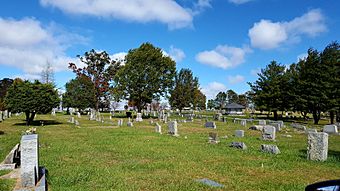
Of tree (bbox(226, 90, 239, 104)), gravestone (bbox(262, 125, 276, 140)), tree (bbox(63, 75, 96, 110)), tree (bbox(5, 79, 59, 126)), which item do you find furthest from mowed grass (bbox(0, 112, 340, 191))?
tree (bbox(226, 90, 239, 104))

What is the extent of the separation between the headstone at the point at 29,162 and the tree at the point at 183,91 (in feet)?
230

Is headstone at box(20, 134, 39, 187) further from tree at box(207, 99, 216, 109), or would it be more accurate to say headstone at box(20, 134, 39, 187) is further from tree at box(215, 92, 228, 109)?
tree at box(215, 92, 228, 109)

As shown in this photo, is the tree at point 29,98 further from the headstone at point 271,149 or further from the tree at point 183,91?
the tree at point 183,91

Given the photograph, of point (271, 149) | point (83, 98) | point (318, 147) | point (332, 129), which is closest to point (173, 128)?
point (271, 149)

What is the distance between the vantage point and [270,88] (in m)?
47.7

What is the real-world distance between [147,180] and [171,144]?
24.5ft

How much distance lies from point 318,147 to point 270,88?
37.8 m

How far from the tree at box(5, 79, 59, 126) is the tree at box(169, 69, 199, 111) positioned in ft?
158

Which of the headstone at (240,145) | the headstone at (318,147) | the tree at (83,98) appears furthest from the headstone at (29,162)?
the tree at (83,98)

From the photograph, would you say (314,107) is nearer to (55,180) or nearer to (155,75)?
(155,75)

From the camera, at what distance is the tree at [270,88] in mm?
47312

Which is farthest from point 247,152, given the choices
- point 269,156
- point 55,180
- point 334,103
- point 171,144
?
point 334,103

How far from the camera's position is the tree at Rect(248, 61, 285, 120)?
155ft

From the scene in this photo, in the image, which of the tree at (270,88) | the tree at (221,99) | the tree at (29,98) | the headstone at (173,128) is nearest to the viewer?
the headstone at (173,128)
